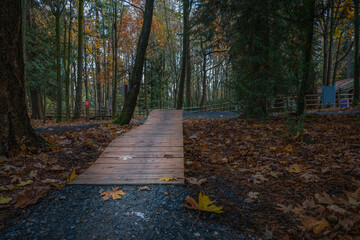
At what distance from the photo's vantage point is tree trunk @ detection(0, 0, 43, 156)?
318 centimetres

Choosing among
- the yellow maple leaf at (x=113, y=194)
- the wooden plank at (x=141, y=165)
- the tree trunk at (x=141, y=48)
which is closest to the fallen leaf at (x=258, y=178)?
the wooden plank at (x=141, y=165)

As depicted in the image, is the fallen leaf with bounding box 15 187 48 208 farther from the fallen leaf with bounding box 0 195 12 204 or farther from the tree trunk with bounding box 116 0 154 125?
the tree trunk with bounding box 116 0 154 125

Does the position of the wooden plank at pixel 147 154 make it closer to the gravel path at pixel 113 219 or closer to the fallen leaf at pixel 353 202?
the gravel path at pixel 113 219

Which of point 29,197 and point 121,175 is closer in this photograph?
point 29,197

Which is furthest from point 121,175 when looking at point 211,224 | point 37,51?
point 37,51

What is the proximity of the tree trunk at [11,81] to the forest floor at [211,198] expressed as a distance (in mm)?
284

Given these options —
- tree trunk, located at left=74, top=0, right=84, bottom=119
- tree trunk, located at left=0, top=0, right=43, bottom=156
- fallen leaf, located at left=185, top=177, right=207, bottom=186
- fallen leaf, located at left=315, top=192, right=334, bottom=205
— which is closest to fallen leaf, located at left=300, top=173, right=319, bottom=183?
fallen leaf, located at left=315, top=192, right=334, bottom=205

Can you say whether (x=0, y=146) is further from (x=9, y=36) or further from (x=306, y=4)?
(x=306, y=4)

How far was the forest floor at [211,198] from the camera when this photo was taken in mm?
1759

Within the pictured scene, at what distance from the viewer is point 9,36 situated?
3266 mm

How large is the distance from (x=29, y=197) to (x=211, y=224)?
1.89m

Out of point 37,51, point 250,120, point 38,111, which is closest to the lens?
point 250,120

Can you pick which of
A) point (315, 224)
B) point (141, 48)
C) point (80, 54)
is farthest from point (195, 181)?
point (80, 54)

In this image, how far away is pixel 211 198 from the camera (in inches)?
93.7
